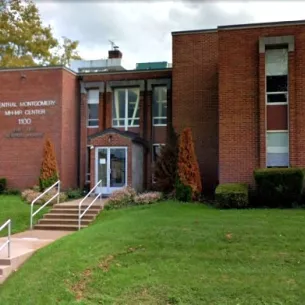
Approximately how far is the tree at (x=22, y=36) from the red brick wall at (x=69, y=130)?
1104 centimetres

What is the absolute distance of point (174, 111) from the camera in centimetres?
2123

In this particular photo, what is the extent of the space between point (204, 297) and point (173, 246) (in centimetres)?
240

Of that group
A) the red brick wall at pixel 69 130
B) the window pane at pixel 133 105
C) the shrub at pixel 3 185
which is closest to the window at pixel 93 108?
the red brick wall at pixel 69 130

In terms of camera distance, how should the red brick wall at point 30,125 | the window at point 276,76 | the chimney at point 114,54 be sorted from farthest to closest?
the chimney at point 114,54 → the red brick wall at point 30,125 → the window at point 276,76

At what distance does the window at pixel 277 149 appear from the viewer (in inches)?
671

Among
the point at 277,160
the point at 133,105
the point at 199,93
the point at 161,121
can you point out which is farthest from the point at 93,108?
the point at 277,160

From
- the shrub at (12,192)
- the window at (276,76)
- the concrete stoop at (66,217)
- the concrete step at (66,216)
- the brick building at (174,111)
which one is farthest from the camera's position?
the shrub at (12,192)

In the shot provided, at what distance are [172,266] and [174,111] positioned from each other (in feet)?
42.3

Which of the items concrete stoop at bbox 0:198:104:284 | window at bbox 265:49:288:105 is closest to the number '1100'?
concrete stoop at bbox 0:198:104:284

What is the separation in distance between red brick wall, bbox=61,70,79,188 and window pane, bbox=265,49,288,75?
10.1 metres

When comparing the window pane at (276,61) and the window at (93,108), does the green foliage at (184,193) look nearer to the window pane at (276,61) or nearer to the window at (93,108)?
the window pane at (276,61)

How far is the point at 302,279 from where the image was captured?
8141 mm

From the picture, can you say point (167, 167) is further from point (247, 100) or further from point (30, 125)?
point (30, 125)

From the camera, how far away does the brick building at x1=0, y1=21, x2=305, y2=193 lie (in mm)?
17141
